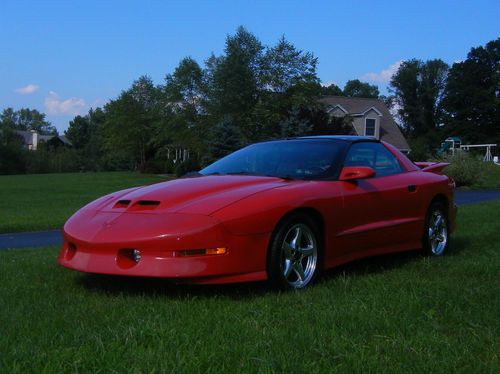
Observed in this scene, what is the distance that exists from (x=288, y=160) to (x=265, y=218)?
4.02 ft

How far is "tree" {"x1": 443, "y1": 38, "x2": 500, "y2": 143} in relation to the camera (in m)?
82.4

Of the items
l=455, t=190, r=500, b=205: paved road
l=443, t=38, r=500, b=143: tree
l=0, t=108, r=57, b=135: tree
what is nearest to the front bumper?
l=455, t=190, r=500, b=205: paved road

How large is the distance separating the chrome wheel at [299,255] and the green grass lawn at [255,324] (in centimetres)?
17

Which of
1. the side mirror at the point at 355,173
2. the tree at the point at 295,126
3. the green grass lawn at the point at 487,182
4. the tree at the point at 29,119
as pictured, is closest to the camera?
the side mirror at the point at 355,173

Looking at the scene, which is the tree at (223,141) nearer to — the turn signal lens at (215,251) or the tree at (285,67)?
the tree at (285,67)

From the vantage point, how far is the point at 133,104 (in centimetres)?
7175

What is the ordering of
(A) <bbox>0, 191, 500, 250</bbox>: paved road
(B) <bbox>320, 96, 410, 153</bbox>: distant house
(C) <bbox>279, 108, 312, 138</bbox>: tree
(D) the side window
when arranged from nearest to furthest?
(D) the side window
(A) <bbox>0, 191, 500, 250</bbox>: paved road
(C) <bbox>279, 108, 312, 138</bbox>: tree
(B) <bbox>320, 96, 410, 153</bbox>: distant house

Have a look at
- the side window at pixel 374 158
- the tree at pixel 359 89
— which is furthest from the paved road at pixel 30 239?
the tree at pixel 359 89

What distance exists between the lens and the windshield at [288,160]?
5426 mm

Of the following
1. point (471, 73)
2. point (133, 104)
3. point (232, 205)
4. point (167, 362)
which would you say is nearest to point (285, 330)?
point (167, 362)

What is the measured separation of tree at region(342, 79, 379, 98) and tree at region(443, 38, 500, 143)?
83.1 ft

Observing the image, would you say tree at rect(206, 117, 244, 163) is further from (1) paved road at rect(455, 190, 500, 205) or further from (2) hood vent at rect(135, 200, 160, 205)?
(2) hood vent at rect(135, 200, 160, 205)

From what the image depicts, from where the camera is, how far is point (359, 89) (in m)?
115


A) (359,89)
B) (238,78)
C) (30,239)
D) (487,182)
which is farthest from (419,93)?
(30,239)
